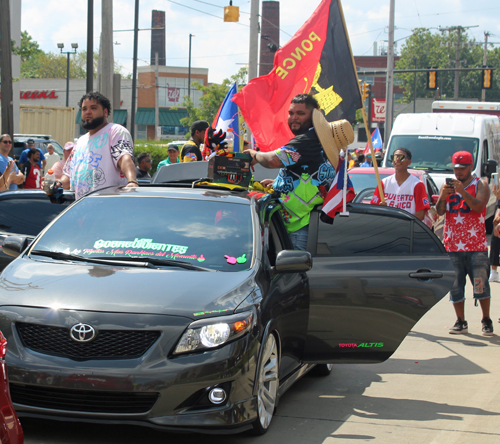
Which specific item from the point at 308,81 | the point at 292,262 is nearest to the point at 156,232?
the point at 292,262

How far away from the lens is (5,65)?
52.4 ft

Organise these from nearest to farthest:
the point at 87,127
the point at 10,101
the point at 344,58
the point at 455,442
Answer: the point at 455,442, the point at 87,127, the point at 344,58, the point at 10,101

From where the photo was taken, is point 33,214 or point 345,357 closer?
point 345,357

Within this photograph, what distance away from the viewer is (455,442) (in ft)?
16.0

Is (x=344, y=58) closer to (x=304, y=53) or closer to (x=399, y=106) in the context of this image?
(x=304, y=53)

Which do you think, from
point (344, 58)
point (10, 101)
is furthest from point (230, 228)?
point (10, 101)

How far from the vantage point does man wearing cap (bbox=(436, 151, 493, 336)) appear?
8398mm

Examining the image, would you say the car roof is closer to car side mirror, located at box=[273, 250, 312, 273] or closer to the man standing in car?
car side mirror, located at box=[273, 250, 312, 273]

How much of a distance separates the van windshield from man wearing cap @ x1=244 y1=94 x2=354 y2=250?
38.6 ft

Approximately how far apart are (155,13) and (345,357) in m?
92.9

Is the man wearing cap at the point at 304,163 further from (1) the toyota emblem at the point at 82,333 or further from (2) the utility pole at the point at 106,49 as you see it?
(2) the utility pole at the point at 106,49

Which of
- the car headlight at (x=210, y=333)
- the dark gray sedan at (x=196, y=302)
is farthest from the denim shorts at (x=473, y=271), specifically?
the car headlight at (x=210, y=333)

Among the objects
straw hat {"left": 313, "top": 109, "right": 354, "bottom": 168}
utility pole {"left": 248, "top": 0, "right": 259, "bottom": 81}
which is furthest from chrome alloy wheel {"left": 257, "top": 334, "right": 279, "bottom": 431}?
utility pole {"left": 248, "top": 0, "right": 259, "bottom": 81}

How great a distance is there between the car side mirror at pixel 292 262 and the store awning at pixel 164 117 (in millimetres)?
71704
